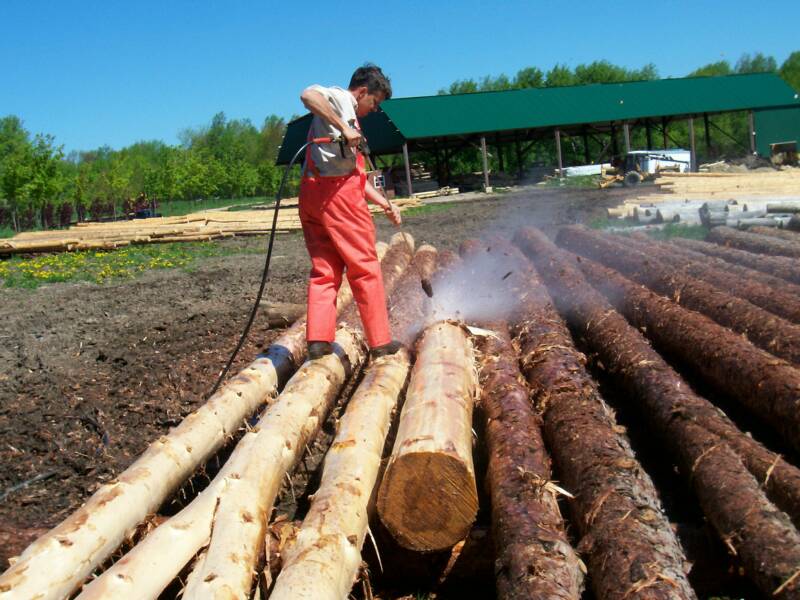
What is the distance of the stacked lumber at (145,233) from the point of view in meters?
19.6

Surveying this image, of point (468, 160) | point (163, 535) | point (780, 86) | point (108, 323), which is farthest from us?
point (468, 160)

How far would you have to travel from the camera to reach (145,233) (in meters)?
20.9

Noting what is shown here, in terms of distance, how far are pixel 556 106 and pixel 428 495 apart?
37034 millimetres

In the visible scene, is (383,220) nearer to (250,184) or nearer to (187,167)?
(187,167)

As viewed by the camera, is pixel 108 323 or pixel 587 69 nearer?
pixel 108 323

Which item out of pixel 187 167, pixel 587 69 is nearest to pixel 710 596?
pixel 187 167

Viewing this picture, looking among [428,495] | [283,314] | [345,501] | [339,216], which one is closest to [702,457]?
[428,495]

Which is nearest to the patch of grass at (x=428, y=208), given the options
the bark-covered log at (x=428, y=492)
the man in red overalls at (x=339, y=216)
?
the man in red overalls at (x=339, y=216)

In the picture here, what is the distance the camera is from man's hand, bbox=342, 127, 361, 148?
16.0 ft

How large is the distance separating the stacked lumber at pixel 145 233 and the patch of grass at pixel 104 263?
0.34 metres

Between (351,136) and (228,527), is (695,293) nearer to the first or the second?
(351,136)

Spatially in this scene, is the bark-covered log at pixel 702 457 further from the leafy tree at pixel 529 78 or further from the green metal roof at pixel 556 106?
the leafy tree at pixel 529 78

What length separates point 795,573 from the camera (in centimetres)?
273

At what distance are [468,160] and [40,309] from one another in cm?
5526
